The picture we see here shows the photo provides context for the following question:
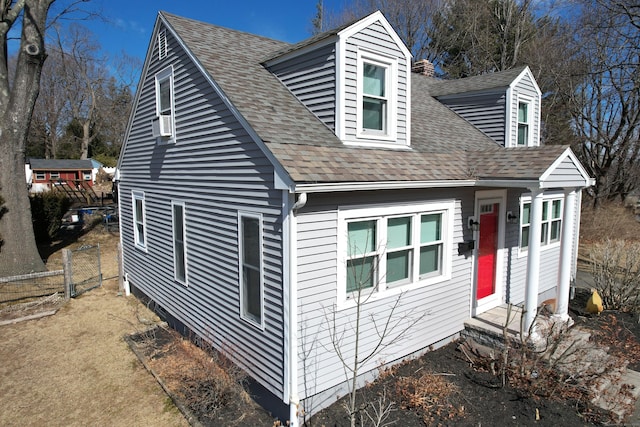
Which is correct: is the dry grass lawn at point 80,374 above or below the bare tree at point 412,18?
below

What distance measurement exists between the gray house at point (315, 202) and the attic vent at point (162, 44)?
4.6 inches

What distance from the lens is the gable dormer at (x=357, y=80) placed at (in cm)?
628

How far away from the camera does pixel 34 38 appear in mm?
12367

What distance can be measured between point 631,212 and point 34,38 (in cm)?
3035

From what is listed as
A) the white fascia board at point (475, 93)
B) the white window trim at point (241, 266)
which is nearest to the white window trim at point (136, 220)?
the white window trim at point (241, 266)

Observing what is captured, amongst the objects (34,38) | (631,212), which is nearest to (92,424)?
(34,38)

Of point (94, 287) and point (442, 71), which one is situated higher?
point (442, 71)

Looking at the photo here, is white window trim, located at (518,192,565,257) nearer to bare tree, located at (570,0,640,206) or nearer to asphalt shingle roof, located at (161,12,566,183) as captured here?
asphalt shingle roof, located at (161,12,566,183)

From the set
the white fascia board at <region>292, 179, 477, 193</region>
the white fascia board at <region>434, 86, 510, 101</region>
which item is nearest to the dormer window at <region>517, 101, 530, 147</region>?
the white fascia board at <region>434, 86, 510, 101</region>

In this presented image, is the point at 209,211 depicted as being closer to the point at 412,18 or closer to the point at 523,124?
the point at 523,124

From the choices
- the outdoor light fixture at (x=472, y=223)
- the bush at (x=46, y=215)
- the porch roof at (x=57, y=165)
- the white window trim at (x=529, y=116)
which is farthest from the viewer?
the porch roof at (x=57, y=165)

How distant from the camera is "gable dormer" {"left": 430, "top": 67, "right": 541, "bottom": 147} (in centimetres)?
1040

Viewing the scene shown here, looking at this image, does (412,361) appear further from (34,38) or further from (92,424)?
(34,38)

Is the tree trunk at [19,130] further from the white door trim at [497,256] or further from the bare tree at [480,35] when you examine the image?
the bare tree at [480,35]
